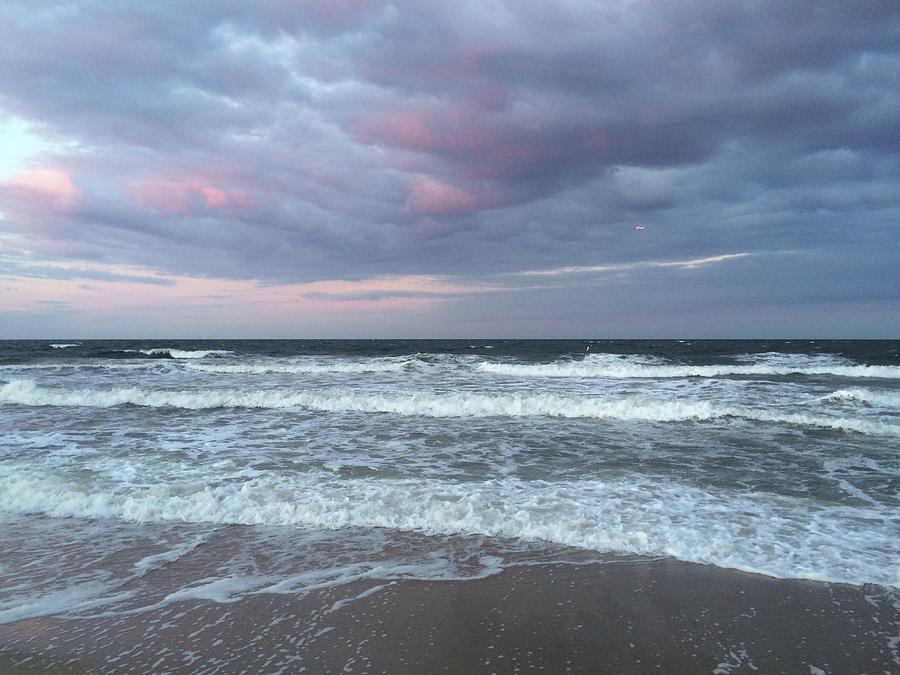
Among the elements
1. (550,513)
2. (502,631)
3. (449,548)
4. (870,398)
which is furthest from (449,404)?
(870,398)

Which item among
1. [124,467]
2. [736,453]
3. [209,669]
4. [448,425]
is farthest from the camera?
[448,425]

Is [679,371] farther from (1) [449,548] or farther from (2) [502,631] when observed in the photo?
(2) [502,631]

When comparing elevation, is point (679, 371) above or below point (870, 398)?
above

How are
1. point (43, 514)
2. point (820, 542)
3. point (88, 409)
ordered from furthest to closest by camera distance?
point (88, 409) → point (43, 514) → point (820, 542)

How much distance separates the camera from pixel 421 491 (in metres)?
6.99

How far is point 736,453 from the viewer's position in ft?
31.7

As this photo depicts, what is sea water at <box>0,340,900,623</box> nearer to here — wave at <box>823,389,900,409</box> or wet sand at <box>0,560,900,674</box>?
wave at <box>823,389,900,409</box>

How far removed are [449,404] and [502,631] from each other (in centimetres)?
1163

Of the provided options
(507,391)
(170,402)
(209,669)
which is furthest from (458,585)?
(170,402)

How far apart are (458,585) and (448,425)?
8458mm

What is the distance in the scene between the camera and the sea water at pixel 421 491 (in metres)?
4.76

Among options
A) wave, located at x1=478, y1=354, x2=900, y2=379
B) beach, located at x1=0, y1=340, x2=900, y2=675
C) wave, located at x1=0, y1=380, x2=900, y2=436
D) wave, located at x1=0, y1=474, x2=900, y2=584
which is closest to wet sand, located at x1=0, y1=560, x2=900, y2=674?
beach, located at x1=0, y1=340, x2=900, y2=675

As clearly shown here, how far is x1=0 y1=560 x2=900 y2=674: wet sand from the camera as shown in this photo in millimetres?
3264

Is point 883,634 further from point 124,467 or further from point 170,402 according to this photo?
point 170,402
